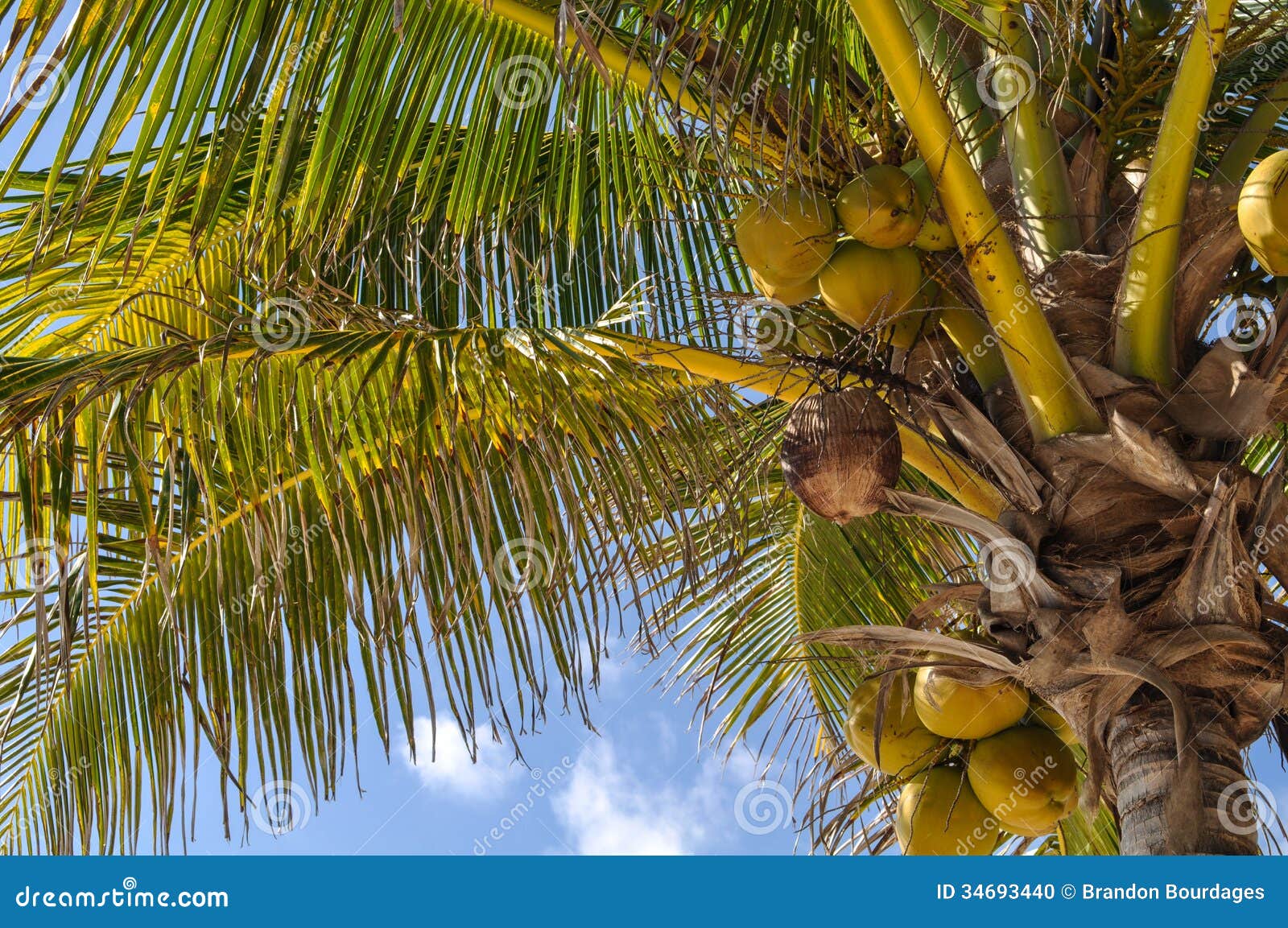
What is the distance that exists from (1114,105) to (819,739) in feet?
6.87

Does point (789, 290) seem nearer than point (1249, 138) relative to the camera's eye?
Yes

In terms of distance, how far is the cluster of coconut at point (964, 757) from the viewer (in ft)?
7.31

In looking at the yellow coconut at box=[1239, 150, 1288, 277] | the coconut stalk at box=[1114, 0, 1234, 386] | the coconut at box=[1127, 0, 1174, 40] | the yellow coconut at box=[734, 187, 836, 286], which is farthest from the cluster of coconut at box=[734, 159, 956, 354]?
the coconut at box=[1127, 0, 1174, 40]

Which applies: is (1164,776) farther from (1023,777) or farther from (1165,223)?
(1165,223)

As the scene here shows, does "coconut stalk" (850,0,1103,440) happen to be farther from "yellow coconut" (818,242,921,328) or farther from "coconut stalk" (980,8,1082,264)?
"coconut stalk" (980,8,1082,264)

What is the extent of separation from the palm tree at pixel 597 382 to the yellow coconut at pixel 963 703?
0.17 ft

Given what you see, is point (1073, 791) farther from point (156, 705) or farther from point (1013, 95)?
point (156, 705)

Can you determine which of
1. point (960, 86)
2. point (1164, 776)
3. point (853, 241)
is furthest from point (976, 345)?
point (1164, 776)

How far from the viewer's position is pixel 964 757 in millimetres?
2395

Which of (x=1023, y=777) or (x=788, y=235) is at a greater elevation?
(x=788, y=235)

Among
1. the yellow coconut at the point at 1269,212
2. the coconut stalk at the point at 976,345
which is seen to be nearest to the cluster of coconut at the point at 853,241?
the coconut stalk at the point at 976,345

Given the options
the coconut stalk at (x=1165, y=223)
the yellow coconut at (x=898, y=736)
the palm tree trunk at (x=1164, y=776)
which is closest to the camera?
the palm tree trunk at (x=1164, y=776)

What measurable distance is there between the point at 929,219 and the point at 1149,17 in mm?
725

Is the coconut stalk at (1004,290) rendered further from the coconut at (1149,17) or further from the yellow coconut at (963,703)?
the coconut at (1149,17)
